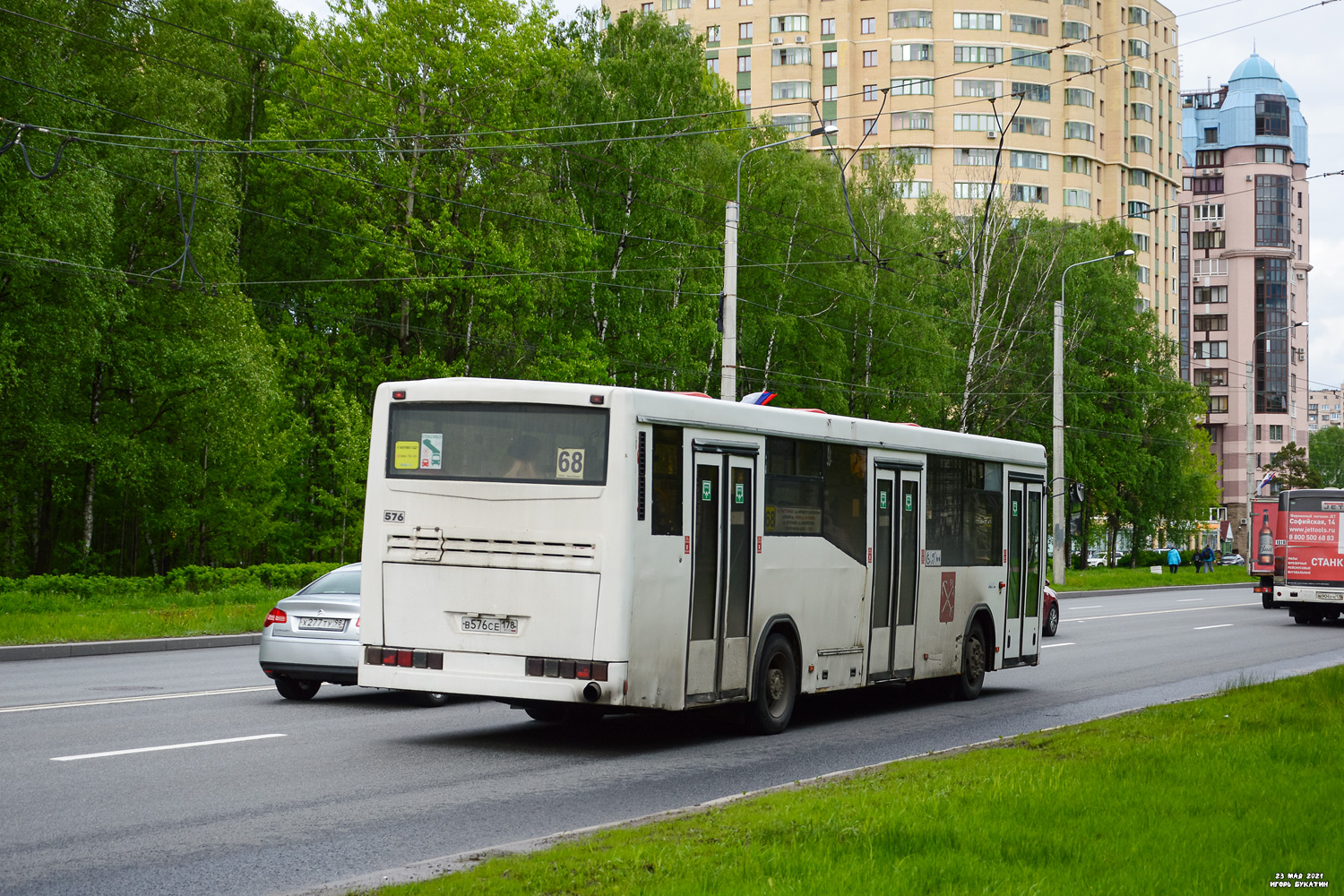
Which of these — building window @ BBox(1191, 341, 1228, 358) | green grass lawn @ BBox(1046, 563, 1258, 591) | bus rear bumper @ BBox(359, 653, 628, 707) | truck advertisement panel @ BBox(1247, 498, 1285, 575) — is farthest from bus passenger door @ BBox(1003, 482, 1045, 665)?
building window @ BBox(1191, 341, 1228, 358)

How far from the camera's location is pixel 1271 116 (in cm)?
15162

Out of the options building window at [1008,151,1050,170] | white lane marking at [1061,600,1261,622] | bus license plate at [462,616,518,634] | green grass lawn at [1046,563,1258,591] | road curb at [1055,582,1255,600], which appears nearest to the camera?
bus license plate at [462,616,518,634]

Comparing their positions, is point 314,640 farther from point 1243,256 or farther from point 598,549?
point 1243,256

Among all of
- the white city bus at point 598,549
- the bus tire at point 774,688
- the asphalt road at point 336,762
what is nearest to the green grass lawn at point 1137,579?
the asphalt road at point 336,762

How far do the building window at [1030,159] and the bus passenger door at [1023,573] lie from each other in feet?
292

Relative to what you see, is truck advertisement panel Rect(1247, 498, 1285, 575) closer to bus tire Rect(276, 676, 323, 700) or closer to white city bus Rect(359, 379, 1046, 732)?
white city bus Rect(359, 379, 1046, 732)

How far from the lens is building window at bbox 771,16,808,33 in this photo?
105m

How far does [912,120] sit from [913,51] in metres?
4.80

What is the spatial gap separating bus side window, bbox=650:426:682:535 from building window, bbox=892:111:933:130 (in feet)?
313

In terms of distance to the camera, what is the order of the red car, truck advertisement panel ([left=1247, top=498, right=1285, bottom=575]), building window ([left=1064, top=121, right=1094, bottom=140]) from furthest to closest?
building window ([left=1064, top=121, right=1094, bottom=140]) → truck advertisement panel ([left=1247, top=498, right=1285, bottom=575]) → the red car

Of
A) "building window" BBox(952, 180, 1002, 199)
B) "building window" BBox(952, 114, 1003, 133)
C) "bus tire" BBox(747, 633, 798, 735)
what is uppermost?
"building window" BBox(952, 114, 1003, 133)

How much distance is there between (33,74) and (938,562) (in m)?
28.9

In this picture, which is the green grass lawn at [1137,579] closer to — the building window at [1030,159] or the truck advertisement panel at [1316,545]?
the truck advertisement panel at [1316,545]

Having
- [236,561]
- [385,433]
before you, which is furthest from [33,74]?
[385,433]
